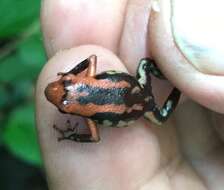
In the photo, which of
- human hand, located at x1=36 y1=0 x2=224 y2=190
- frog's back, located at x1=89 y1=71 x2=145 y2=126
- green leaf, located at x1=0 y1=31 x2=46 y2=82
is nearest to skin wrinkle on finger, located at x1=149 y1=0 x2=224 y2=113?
human hand, located at x1=36 y1=0 x2=224 y2=190

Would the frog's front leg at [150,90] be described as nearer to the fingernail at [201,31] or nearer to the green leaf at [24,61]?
the fingernail at [201,31]

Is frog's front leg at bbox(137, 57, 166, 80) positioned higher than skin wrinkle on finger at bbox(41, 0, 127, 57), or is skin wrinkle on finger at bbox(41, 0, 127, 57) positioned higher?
skin wrinkle on finger at bbox(41, 0, 127, 57)

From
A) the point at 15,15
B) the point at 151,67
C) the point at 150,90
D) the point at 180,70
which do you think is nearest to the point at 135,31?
the point at 151,67

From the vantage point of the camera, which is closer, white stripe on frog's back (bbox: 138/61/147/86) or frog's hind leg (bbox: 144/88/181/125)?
frog's hind leg (bbox: 144/88/181/125)

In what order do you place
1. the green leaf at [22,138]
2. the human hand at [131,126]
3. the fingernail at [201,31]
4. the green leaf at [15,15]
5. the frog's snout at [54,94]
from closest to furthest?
the fingernail at [201,31], the human hand at [131,126], the frog's snout at [54,94], the green leaf at [15,15], the green leaf at [22,138]

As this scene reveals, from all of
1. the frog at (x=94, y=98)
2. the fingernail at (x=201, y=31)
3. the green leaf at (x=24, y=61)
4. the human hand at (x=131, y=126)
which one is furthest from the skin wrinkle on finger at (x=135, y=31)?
the green leaf at (x=24, y=61)

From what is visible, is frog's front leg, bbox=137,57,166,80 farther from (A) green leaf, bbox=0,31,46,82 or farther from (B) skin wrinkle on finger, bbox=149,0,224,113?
(A) green leaf, bbox=0,31,46,82

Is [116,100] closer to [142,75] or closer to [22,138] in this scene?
[142,75]

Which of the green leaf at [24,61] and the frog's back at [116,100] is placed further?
the green leaf at [24,61]
